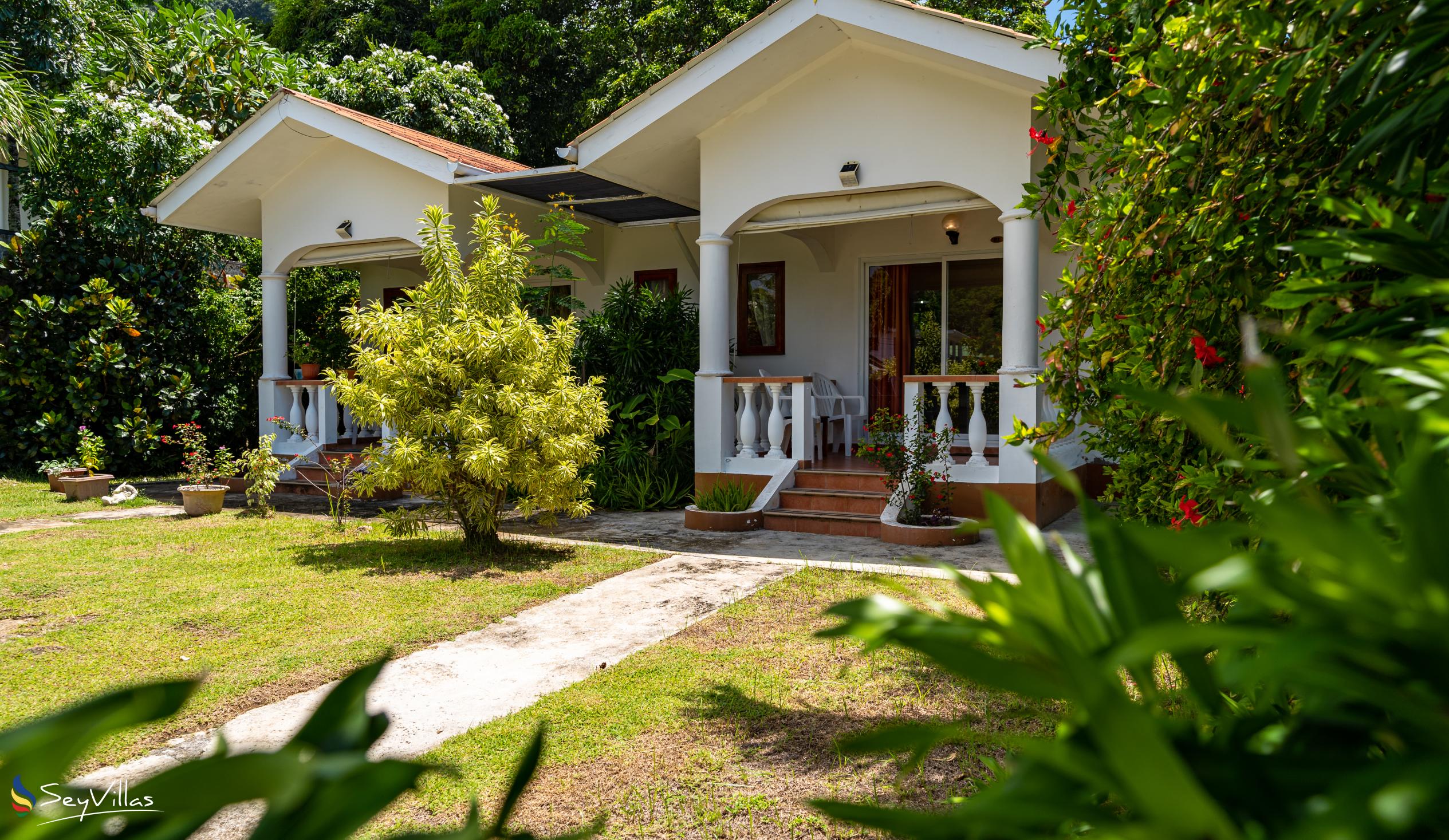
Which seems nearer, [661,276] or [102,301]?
[102,301]

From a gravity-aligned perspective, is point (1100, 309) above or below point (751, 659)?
above

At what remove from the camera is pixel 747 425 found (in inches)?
374

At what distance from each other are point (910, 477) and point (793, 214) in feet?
9.86

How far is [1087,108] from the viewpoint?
296 centimetres

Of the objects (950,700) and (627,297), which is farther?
(627,297)

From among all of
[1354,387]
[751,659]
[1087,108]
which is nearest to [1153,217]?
[1087,108]

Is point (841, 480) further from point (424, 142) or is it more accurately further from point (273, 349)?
point (273, 349)

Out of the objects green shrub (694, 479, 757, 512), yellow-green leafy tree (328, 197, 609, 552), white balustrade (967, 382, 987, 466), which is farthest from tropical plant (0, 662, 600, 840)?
white balustrade (967, 382, 987, 466)

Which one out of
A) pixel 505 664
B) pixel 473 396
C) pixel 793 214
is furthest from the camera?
pixel 793 214

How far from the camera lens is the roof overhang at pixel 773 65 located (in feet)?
24.9

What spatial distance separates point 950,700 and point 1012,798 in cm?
383

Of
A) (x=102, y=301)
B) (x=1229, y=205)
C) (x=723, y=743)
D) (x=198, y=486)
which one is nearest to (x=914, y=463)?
(x=723, y=743)

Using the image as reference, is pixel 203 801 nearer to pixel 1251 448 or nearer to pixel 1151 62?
pixel 1251 448

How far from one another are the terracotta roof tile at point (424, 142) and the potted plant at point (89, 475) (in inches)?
196
